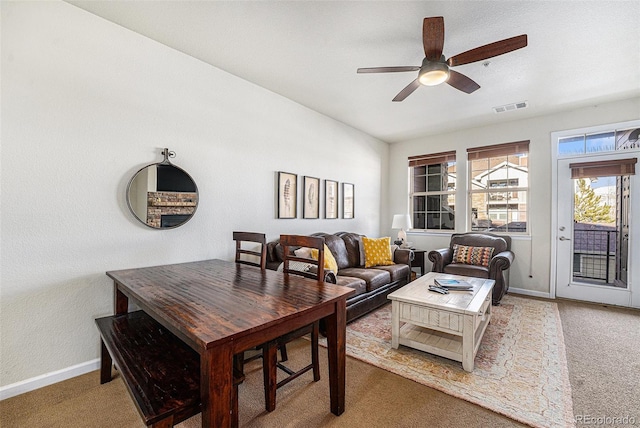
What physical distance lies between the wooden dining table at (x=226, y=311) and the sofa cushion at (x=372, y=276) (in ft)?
5.05

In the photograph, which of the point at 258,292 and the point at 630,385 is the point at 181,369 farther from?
the point at 630,385

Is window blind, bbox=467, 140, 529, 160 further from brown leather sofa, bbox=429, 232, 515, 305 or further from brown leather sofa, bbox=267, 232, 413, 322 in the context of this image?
brown leather sofa, bbox=267, 232, 413, 322

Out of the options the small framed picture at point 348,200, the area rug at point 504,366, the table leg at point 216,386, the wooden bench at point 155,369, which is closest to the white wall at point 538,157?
the area rug at point 504,366

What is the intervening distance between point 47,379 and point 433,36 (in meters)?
3.81

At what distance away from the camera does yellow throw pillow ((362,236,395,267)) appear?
4152 mm

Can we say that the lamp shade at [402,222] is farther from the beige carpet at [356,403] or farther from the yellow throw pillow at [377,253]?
the beige carpet at [356,403]

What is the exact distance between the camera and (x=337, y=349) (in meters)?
1.65

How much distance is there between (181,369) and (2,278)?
1.57 metres

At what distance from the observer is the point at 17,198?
6.25ft

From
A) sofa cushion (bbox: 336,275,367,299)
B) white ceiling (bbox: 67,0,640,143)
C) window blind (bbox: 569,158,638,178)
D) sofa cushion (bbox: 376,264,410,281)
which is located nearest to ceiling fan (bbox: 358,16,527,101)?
white ceiling (bbox: 67,0,640,143)

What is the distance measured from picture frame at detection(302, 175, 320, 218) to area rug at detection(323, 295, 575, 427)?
5.37ft

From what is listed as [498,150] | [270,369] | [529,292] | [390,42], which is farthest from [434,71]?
[529,292]

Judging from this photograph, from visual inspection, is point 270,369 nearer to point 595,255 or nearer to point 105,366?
point 105,366

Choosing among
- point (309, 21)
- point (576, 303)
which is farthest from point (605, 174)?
point (309, 21)
